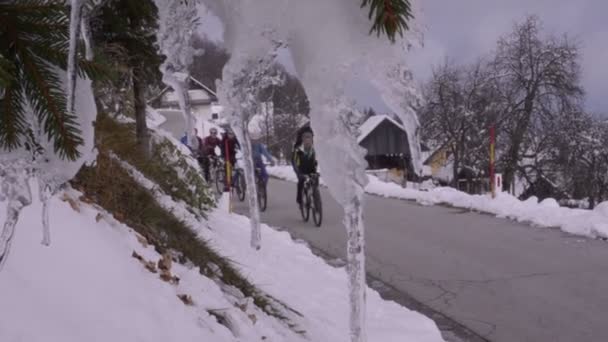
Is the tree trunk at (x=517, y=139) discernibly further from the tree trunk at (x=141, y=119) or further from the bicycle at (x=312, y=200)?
the tree trunk at (x=141, y=119)

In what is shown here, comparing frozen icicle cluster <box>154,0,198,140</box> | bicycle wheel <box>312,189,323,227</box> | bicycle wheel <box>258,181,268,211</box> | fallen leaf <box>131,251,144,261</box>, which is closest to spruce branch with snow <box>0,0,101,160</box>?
frozen icicle cluster <box>154,0,198,140</box>

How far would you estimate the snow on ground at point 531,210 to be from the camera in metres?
7.80

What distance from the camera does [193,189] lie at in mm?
6516

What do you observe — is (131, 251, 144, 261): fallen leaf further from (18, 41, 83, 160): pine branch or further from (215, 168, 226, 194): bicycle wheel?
(215, 168, 226, 194): bicycle wheel

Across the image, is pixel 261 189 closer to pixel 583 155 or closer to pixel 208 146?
pixel 208 146

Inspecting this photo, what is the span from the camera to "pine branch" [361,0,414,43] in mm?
1177

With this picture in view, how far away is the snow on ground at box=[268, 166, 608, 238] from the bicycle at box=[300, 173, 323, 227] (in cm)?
155

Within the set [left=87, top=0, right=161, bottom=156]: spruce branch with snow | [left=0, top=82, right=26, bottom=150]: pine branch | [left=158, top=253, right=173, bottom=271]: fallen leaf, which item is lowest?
[left=158, top=253, right=173, bottom=271]: fallen leaf

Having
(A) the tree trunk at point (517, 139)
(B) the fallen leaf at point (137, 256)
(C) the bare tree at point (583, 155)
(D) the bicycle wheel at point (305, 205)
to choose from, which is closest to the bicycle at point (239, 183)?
(D) the bicycle wheel at point (305, 205)

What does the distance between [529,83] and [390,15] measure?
91.8ft

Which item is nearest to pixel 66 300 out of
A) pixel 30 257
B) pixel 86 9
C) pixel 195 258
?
pixel 30 257

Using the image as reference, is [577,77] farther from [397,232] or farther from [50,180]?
[50,180]

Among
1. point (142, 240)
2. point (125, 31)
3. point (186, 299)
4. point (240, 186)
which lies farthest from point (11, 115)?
point (240, 186)

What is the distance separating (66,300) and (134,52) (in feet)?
3.35
